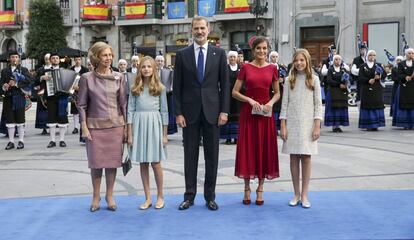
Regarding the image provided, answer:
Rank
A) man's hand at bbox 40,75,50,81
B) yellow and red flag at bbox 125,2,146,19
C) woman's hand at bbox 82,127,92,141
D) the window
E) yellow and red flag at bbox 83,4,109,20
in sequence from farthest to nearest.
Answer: the window → yellow and red flag at bbox 83,4,109,20 → yellow and red flag at bbox 125,2,146,19 → man's hand at bbox 40,75,50,81 → woman's hand at bbox 82,127,92,141

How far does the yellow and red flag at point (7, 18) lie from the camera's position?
39656 mm

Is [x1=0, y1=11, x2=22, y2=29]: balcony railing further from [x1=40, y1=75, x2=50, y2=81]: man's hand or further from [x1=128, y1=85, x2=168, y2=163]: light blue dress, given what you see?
[x1=128, y1=85, x2=168, y2=163]: light blue dress

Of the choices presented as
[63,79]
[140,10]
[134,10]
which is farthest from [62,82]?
[134,10]

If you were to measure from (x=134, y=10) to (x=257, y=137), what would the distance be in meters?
29.0

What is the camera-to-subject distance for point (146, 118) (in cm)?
647

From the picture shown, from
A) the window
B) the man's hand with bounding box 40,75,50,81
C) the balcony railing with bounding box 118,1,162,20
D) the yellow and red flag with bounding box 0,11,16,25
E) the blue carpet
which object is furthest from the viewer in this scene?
the window

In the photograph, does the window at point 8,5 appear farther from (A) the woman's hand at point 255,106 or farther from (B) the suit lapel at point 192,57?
(A) the woman's hand at point 255,106

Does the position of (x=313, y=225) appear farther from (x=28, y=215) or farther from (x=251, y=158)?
(x=28, y=215)

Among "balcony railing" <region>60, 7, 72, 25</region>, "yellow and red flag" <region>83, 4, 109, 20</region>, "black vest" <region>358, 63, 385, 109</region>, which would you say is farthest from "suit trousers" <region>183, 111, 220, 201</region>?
"balcony railing" <region>60, 7, 72, 25</region>

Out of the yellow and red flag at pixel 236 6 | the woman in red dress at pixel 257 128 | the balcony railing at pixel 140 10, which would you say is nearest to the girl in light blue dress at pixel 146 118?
the woman in red dress at pixel 257 128

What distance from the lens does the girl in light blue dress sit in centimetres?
645

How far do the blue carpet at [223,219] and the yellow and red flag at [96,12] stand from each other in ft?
97.2

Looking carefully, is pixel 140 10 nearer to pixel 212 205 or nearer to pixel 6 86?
pixel 6 86

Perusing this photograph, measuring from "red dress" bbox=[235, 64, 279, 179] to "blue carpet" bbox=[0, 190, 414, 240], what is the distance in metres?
0.40
